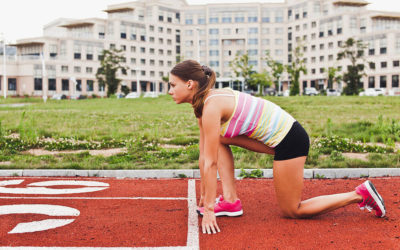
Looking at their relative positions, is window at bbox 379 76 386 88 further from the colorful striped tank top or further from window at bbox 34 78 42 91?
the colorful striped tank top

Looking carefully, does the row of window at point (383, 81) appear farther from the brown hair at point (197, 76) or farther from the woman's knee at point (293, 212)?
the brown hair at point (197, 76)

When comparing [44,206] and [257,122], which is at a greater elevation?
[257,122]

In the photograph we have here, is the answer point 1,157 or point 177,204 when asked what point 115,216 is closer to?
point 177,204

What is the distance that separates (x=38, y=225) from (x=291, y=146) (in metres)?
2.79

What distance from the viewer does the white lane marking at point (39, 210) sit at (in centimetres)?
530

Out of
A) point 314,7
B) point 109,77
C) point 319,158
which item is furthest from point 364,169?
point 314,7

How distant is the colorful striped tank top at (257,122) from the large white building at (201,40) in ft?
252

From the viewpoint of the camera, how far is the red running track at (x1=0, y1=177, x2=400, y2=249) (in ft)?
13.7

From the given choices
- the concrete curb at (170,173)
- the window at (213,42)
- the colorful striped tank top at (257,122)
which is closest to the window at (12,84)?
the window at (213,42)

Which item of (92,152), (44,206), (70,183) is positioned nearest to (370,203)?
(44,206)

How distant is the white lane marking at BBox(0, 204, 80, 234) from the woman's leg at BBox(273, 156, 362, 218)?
2.32 m

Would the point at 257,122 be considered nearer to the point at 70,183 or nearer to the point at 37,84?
the point at 70,183

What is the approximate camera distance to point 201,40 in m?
113

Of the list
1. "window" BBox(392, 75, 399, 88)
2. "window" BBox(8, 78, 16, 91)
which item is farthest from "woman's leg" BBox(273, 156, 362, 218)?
"window" BBox(392, 75, 399, 88)
